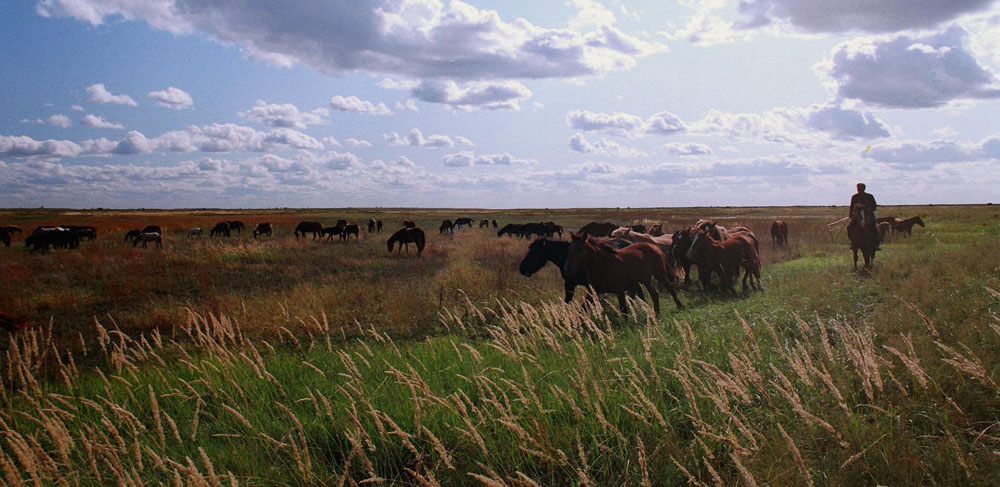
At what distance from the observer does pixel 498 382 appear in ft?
15.8

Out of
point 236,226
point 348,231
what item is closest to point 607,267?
point 348,231

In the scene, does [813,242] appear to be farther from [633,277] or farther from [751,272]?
[633,277]

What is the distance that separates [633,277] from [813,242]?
20.7m

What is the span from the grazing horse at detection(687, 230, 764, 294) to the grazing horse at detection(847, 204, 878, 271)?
358 centimetres

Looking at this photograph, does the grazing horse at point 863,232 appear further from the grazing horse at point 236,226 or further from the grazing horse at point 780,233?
the grazing horse at point 236,226

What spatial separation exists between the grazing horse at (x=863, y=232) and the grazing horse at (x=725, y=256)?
358cm

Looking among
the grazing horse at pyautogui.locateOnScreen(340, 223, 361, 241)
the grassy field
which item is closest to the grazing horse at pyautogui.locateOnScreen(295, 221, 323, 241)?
→ the grazing horse at pyautogui.locateOnScreen(340, 223, 361, 241)

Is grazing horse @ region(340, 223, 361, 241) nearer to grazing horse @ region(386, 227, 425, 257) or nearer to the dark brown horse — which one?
grazing horse @ region(386, 227, 425, 257)

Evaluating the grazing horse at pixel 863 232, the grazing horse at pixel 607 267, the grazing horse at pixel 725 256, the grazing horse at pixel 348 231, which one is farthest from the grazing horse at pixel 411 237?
the grazing horse at pixel 863 232

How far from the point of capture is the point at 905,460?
9.78 ft

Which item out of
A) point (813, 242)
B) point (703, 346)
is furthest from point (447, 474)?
point (813, 242)

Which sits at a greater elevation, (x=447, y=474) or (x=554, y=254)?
(x=554, y=254)

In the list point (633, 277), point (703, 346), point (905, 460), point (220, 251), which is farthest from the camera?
point (220, 251)

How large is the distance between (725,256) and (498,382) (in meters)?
9.21
